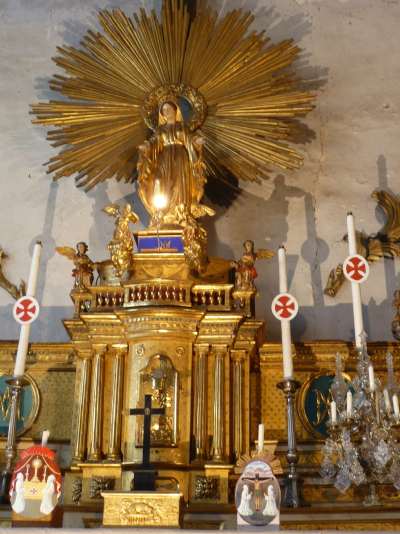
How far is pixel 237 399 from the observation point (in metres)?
5.39

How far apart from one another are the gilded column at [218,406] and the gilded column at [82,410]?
0.86 meters

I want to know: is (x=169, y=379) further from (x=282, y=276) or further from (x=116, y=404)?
(x=282, y=276)

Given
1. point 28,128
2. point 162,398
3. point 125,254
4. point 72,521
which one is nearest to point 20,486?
point 72,521

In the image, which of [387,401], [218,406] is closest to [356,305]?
[387,401]

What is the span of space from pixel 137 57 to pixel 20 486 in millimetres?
4355

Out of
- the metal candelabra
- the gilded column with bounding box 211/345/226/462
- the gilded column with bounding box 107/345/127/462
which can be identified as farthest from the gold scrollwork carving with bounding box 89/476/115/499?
the metal candelabra

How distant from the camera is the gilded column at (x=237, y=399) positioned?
527cm

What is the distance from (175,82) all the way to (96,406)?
3.14 metres

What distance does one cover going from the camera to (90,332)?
5.55 metres

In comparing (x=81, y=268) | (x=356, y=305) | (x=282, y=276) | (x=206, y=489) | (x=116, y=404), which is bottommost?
(x=206, y=489)

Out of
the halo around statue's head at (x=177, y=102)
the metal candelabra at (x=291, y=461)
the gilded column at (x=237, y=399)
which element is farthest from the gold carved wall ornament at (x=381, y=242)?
the metal candelabra at (x=291, y=461)

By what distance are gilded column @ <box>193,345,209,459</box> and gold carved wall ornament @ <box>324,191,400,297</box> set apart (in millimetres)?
1723

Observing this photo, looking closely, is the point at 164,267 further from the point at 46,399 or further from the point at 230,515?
the point at 230,515

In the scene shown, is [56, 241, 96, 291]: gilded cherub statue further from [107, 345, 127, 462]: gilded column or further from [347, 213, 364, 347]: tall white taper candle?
[347, 213, 364, 347]: tall white taper candle
